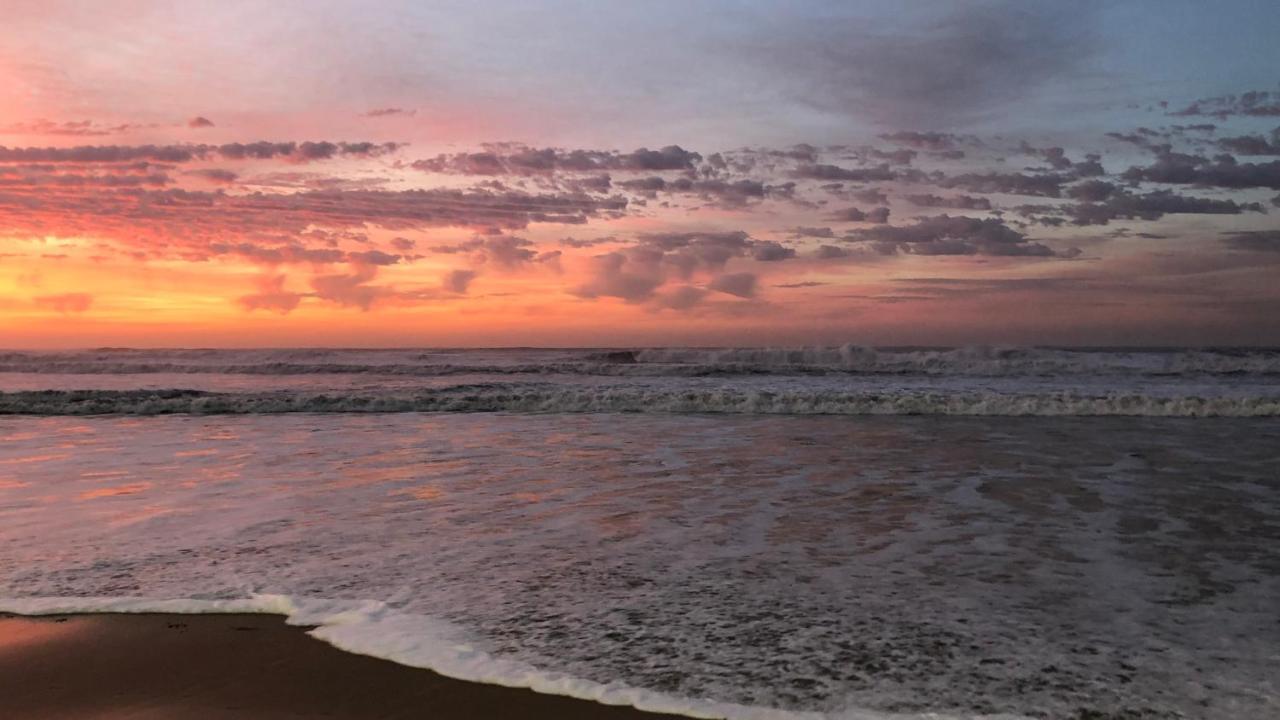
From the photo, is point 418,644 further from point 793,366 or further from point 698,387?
point 793,366

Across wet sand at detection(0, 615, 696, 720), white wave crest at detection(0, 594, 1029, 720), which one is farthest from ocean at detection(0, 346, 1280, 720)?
wet sand at detection(0, 615, 696, 720)

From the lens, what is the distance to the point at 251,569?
5426mm

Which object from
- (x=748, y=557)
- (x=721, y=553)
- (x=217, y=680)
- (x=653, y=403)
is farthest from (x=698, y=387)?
(x=217, y=680)

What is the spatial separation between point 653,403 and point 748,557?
13.8 meters

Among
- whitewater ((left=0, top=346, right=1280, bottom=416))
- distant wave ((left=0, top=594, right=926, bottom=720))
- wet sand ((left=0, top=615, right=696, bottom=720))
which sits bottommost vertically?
wet sand ((left=0, top=615, right=696, bottom=720))

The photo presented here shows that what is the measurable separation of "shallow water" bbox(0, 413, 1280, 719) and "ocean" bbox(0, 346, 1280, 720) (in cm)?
3

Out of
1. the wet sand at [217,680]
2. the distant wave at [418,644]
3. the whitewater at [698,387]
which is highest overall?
the whitewater at [698,387]

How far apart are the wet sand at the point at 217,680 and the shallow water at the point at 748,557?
0.23 metres

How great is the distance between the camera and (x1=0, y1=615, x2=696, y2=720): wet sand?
3.38m

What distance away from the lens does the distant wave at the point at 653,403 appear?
718 inches

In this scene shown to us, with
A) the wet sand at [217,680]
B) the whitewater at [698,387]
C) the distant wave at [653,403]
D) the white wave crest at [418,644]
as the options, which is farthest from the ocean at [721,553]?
the whitewater at [698,387]

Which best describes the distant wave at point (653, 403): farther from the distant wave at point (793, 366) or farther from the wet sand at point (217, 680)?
the wet sand at point (217, 680)

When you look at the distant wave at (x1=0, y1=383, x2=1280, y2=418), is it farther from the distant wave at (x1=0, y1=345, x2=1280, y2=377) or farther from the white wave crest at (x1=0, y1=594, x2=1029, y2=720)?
the white wave crest at (x1=0, y1=594, x2=1029, y2=720)

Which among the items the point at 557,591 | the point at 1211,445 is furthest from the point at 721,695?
the point at 1211,445
